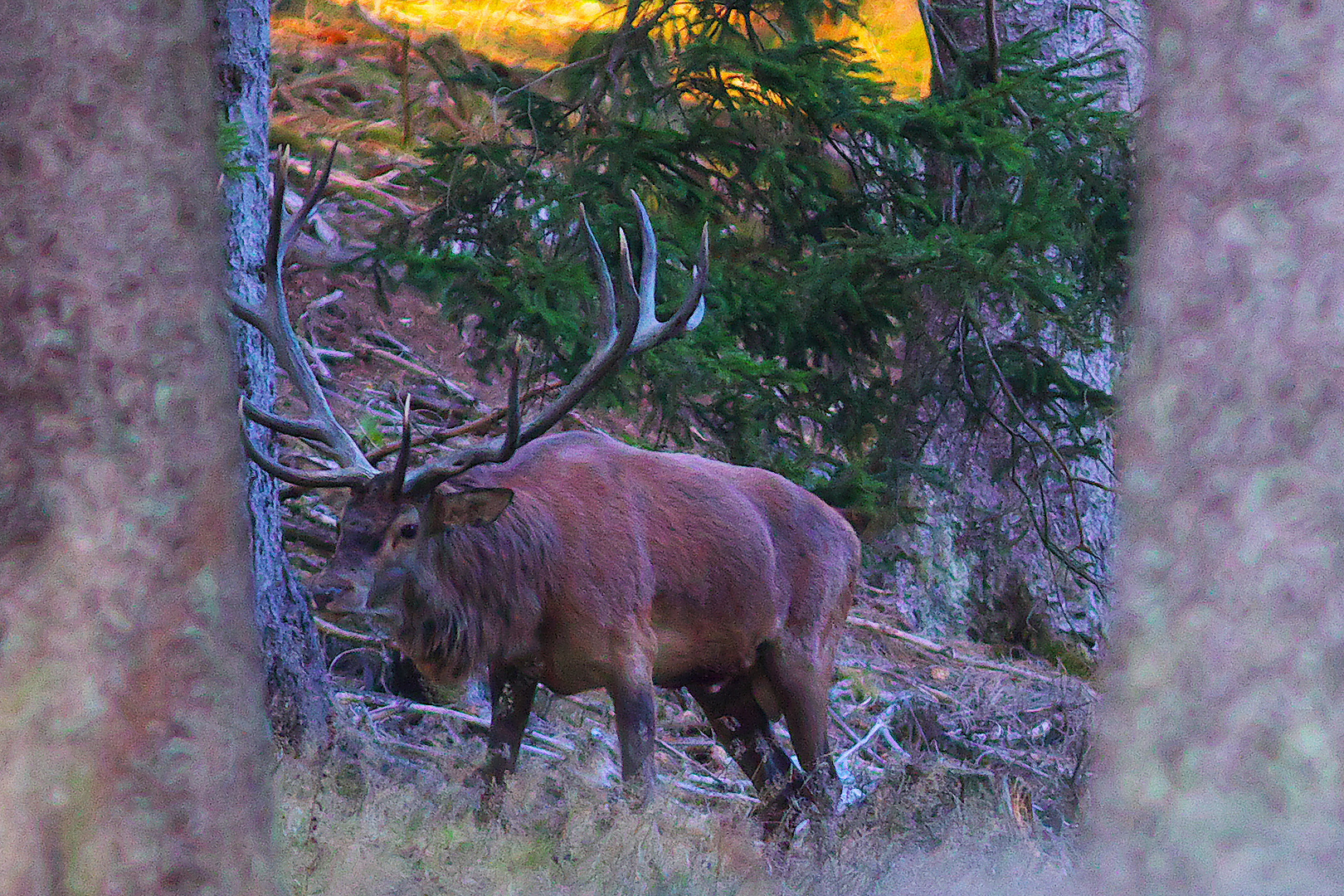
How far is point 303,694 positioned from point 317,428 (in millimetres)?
1266

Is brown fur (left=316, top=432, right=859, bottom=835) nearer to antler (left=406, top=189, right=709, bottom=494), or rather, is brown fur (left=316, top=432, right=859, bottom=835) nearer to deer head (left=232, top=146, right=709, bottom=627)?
deer head (left=232, top=146, right=709, bottom=627)

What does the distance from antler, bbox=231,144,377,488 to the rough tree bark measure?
407 cm

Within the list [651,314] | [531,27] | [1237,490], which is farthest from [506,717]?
[531,27]

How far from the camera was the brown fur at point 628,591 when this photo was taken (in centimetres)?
605

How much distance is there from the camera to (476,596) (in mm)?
6195

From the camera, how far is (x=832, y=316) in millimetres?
8625

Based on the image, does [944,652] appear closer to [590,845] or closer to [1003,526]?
[1003,526]

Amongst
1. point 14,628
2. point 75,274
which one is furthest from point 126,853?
point 75,274

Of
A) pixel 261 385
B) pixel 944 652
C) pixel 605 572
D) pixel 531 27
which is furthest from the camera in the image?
pixel 531 27

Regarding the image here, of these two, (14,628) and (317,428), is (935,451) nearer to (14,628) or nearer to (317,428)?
(317,428)

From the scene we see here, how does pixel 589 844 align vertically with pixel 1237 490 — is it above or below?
below

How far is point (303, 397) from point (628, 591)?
166 centimetres

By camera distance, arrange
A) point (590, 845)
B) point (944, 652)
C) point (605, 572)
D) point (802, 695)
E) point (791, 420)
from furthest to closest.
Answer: point (944, 652) < point (791, 420) < point (802, 695) < point (605, 572) < point (590, 845)

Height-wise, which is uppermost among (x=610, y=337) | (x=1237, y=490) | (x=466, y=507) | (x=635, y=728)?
(x=1237, y=490)
